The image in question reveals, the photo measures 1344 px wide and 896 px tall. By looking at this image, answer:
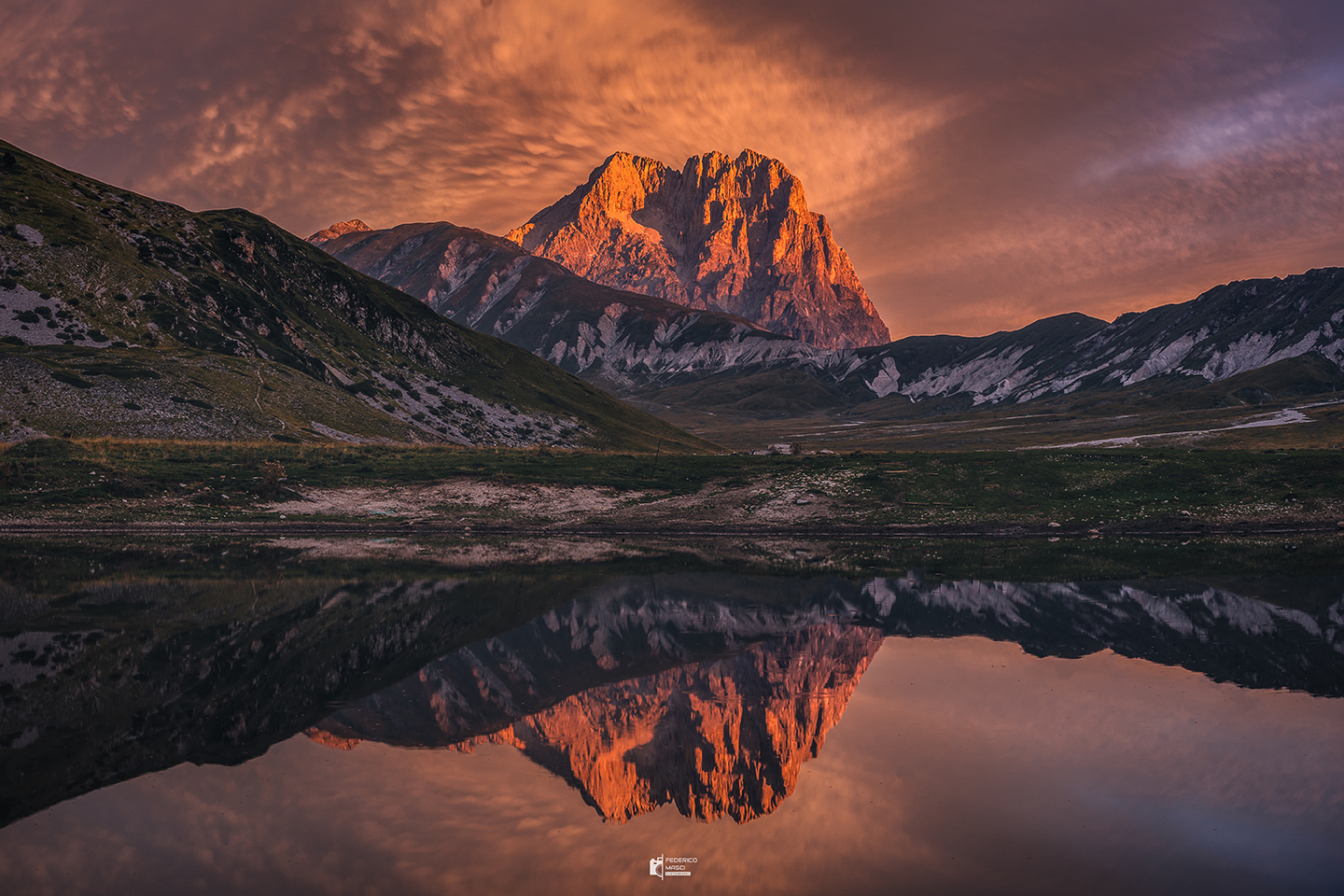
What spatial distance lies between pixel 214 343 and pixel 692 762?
117529 mm

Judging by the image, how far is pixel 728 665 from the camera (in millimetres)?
24734

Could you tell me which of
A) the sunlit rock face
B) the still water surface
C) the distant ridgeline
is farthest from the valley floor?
the sunlit rock face

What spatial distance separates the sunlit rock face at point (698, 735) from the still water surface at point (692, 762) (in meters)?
0.09

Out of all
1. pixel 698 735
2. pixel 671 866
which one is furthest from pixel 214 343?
pixel 671 866

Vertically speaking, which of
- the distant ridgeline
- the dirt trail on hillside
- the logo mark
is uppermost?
the distant ridgeline

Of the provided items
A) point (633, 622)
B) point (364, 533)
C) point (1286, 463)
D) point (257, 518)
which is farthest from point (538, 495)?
point (1286, 463)

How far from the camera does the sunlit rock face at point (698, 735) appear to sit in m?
15.9

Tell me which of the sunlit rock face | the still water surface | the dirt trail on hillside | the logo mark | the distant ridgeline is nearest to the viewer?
the still water surface

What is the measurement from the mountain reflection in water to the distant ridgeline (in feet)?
235

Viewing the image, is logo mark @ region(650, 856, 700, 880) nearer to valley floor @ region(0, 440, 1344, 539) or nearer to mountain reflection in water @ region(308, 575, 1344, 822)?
mountain reflection in water @ region(308, 575, 1344, 822)

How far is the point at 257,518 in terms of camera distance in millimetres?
60344

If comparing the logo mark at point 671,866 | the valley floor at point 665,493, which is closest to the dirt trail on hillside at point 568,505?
the valley floor at point 665,493

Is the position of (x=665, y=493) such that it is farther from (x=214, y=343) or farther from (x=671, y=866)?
(x=214, y=343)

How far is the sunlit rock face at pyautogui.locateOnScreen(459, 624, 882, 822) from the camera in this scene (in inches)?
626
